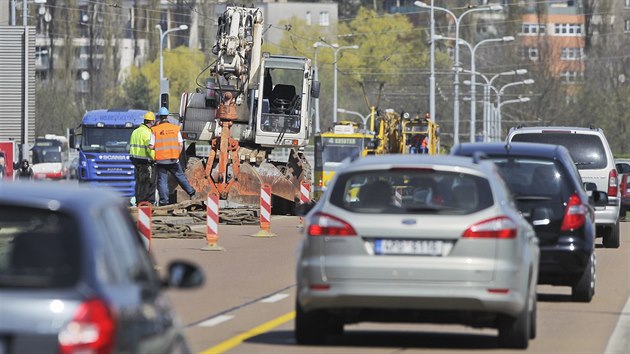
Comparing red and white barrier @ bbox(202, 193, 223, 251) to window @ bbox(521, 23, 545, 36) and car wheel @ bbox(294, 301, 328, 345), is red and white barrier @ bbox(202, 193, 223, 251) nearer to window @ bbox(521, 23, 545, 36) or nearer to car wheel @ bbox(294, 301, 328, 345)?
car wheel @ bbox(294, 301, 328, 345)

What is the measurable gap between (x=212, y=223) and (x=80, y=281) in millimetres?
17804

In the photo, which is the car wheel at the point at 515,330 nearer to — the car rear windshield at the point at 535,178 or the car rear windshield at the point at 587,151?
the car rear windshield at the point at 535,178

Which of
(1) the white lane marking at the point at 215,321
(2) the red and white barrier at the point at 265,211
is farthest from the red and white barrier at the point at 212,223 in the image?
(1) the white lane marking at the point at 215,321

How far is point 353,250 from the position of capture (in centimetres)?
1203

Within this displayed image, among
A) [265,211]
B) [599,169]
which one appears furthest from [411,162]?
[265,211]

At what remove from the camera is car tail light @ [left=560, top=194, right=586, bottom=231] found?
16203 millimetres

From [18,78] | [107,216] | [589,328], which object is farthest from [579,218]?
[18,78]

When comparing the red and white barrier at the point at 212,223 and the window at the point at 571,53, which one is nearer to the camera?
the red and white barrier at the point at 212,223

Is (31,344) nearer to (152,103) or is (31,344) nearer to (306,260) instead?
(306,260)

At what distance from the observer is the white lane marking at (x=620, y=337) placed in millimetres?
12863

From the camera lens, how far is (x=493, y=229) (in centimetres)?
1207

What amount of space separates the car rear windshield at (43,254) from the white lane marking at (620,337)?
6556mm

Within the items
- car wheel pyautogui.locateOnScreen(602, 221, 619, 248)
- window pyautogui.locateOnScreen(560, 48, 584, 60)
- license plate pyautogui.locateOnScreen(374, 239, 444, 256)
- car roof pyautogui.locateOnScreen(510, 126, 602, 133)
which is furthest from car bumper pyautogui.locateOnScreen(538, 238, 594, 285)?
window pyautogui.locateOnScreen(560, 48, 584, 60)

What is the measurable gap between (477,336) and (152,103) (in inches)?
4076
